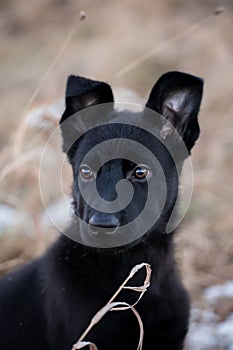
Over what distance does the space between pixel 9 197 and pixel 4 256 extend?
62 cm

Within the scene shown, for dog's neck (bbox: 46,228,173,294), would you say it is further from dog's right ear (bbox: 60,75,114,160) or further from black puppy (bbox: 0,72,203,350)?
dog's right ear (bbox: 60,75,114,160)

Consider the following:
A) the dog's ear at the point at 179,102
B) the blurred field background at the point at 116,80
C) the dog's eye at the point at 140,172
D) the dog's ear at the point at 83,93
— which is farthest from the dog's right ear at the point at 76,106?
the blurred field background at the point at 116,80

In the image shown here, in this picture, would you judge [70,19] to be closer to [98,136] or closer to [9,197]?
[9,197]

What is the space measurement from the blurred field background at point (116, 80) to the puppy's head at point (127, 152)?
0.51 metres

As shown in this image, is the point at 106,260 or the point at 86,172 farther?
the point at 106,260

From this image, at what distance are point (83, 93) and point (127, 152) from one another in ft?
1.37

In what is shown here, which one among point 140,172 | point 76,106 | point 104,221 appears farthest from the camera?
point 76,106

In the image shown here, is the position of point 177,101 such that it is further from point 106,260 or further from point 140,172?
point 106,260

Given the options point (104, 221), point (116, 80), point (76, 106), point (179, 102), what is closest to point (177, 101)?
point (179, 102)

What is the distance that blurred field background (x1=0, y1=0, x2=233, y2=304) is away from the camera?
580cm

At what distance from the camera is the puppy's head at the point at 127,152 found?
4.04 m

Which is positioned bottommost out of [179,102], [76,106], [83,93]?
[179,102]

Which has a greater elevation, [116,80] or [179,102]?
[179,102]

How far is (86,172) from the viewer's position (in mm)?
4184
